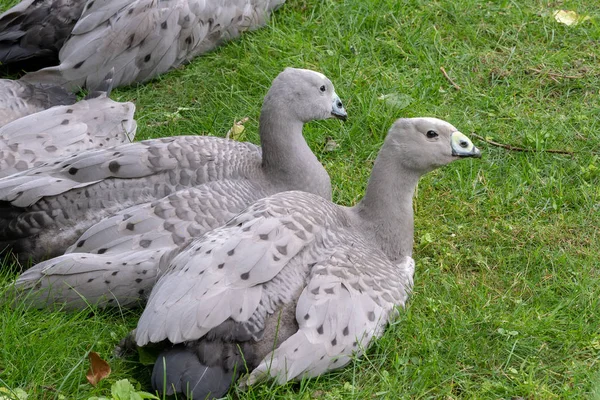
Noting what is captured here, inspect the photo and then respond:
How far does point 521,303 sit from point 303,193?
1.24 metres

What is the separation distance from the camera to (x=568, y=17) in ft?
23.6

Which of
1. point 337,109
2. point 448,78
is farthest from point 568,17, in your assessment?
point 337,109

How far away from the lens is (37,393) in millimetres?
4121

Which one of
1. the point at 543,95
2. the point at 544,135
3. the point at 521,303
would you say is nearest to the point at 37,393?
the point at 521,303

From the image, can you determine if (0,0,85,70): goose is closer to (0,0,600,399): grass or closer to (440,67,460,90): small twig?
(0,0,600,399): grass

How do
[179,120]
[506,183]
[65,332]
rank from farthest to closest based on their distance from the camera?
[179,120] → [506,183] → [65,332]

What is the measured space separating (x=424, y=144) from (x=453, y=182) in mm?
992

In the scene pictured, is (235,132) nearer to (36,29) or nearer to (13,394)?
(36,29)

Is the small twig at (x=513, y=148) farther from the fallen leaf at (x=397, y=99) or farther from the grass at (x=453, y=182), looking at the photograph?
the fallen leaf at (x=397, y=99)

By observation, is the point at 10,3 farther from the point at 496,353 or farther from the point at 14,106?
the point at 496,353

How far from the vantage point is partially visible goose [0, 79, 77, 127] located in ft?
19.7

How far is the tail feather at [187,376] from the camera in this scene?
393 centimetres

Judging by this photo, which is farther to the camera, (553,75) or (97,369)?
(553,75)

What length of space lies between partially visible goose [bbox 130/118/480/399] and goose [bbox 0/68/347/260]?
494 mm
